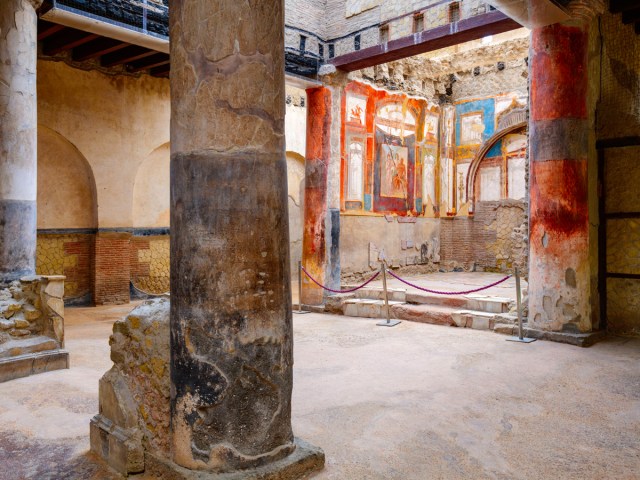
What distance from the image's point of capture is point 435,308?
8531mm

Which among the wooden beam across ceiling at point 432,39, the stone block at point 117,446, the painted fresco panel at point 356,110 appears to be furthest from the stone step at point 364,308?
the stone block at point 117,446

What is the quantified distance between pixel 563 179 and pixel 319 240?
171 inches

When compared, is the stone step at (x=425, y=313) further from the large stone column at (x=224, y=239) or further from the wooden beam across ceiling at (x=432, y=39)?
the large stone column at (x=224, y=239)

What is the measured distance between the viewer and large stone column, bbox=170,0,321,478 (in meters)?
2.63

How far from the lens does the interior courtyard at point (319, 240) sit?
2.67 meters

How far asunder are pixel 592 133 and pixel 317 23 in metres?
5.38

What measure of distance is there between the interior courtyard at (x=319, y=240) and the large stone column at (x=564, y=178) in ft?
0.09

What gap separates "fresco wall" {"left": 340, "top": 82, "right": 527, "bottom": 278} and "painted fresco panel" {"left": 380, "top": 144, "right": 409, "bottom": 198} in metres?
0.02

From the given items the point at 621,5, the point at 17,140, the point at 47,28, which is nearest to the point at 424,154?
the point at 621,5

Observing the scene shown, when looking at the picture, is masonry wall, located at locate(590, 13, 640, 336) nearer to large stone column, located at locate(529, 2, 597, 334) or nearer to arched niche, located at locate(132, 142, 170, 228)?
large stone column, located at locate(529, 2, 597, 334)

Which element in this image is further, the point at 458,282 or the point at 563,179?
the point at 458,282

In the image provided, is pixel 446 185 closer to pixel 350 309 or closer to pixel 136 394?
pixel 350 309

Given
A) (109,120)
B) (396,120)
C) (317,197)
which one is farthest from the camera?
(396,120)

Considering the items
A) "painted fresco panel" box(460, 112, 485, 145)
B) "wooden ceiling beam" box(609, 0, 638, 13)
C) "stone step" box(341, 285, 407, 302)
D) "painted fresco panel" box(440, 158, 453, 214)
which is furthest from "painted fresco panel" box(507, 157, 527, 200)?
"wooden ceiling beam" box(609, 0, 638, 13)
